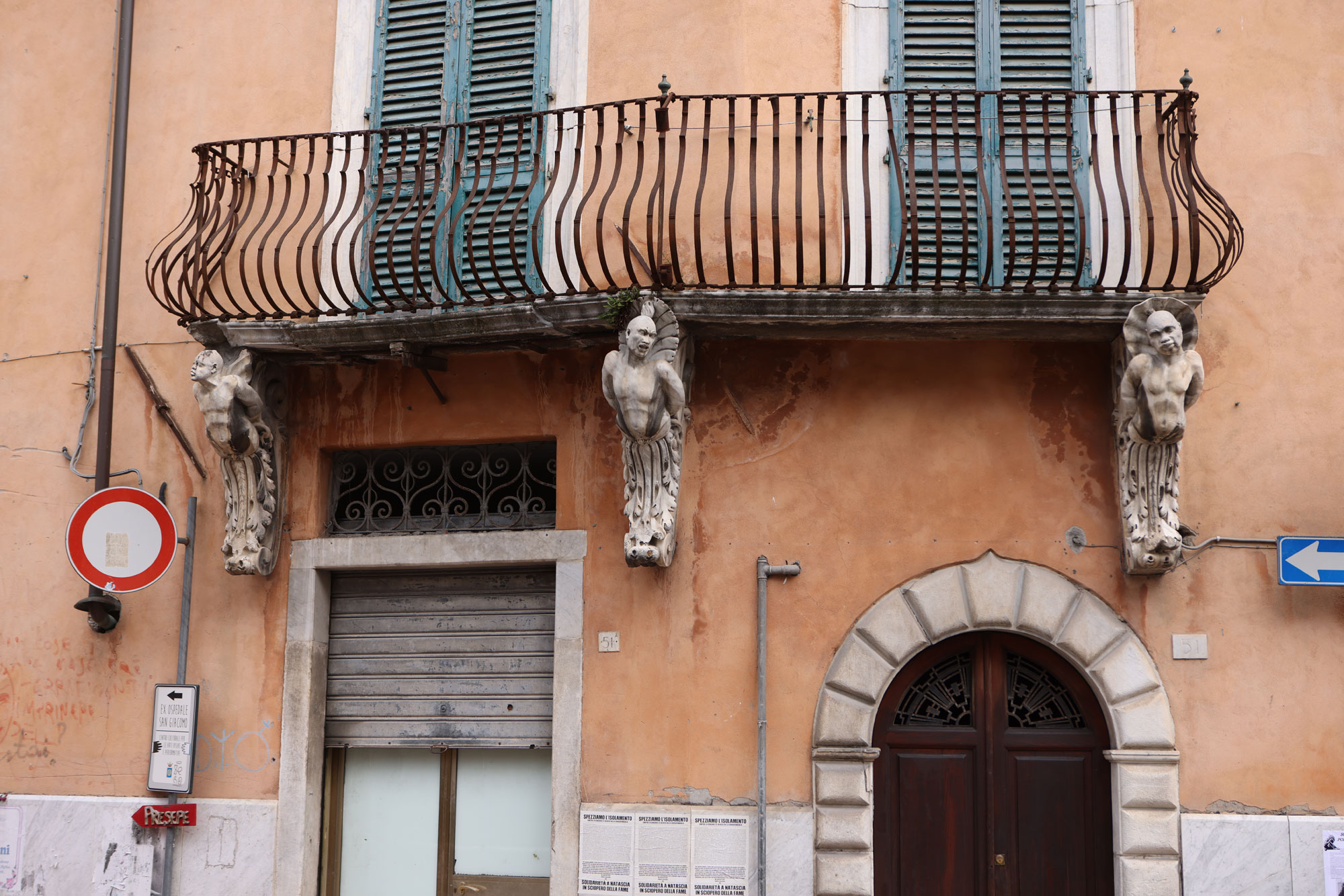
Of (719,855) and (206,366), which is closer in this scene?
(719,855)

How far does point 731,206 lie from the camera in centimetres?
669

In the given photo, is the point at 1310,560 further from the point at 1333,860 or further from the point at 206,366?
the point at 206,366

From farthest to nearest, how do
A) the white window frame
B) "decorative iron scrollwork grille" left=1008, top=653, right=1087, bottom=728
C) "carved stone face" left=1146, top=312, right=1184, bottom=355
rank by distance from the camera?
the white window frame
"decorative iron scrollwork grille" left=1008, top=653, right=1087, bottom=728
"carved stone face" left=1146, top=312, right=1184, bottom=355


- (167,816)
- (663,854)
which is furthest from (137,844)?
(663,854)

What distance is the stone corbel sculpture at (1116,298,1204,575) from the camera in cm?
596

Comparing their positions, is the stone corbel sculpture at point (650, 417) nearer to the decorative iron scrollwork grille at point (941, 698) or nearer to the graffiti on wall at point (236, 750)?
the decorative iron scrollwork grille at point (941, 698)

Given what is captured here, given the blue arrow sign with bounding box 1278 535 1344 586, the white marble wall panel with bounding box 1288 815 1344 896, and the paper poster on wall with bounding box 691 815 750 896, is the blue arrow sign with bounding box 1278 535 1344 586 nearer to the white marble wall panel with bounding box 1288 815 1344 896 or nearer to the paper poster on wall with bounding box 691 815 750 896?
the white marble wall panel with bounding box 1288 815 1344 896

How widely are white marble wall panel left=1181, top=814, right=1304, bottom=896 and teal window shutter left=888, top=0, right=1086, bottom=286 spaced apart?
8.81 ft

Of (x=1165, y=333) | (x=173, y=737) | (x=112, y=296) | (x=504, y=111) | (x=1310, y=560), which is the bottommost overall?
(x=173, y=737)

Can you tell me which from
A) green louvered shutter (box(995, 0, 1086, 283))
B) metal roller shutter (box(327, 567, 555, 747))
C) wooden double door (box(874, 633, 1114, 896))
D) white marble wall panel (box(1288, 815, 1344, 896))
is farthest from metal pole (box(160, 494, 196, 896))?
white marble wall panel (box(1288, 815, 1344, 896))

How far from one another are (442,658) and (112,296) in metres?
2.75

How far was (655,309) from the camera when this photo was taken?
6.24 m

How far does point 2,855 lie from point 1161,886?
5895 millimetres

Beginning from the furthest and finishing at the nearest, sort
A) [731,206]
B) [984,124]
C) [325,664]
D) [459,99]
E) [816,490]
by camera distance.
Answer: [459,99]
[325,664]
[984,124]
[731,206]
[816,490]
